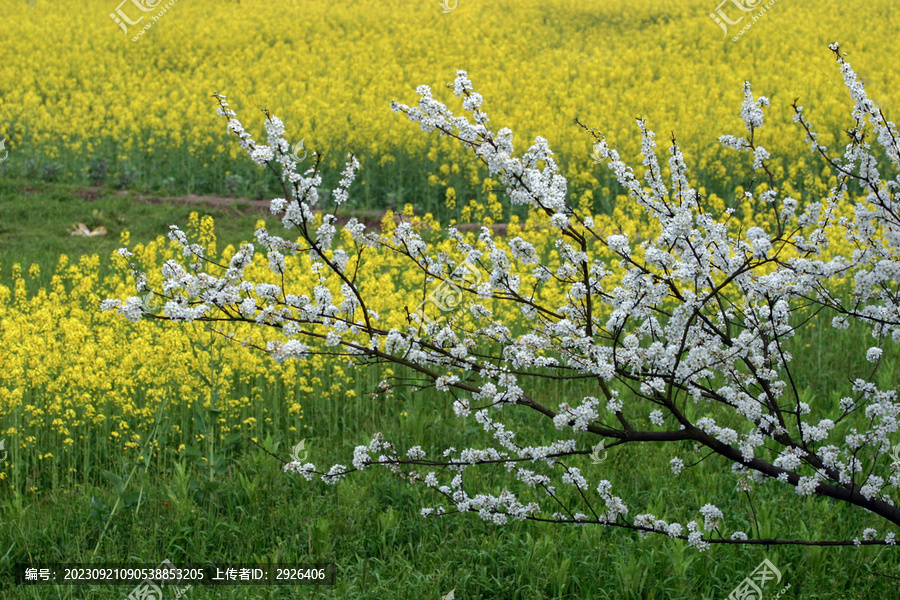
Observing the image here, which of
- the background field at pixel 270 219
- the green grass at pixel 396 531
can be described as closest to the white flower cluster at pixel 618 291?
the green grass at pixel 396 531

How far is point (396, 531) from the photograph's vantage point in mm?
4496

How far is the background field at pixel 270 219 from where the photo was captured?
429 cm

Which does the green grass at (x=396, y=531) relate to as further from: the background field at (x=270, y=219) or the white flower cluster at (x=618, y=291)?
the white flower cluster at (x=618, y=291)

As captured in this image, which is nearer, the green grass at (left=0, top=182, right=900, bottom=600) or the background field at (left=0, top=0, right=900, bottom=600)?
the green grass at (left=0, top=182, right=900, bottom=600)

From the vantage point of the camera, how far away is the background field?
14.1ft

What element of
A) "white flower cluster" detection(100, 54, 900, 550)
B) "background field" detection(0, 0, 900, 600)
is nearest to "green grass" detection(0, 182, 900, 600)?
"background field" detection(0, 0, 900, 600)

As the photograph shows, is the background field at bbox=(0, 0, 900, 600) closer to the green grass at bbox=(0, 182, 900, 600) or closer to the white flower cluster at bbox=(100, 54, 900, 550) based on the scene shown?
the green grass at bbox=(0, 182, 900, 600)

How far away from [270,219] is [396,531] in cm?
891

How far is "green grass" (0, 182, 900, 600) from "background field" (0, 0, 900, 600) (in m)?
0.02

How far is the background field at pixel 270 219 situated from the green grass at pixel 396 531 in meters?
0.02

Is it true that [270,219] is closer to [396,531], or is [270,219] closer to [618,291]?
[396,531]

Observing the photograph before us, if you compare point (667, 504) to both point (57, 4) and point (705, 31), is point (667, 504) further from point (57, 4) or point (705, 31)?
point (57, 4)

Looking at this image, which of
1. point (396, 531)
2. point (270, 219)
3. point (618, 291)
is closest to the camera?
point (618, 291)

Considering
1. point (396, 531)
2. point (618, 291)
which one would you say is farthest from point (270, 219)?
point (618, 291)
